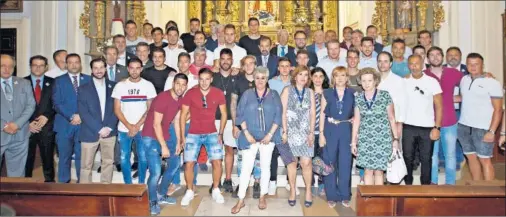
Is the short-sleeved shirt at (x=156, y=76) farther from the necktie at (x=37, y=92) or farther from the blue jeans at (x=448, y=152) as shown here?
the blue jeans at (x=448, y=152)

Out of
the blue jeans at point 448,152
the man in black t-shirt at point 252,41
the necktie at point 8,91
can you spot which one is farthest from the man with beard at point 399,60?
the necktie at point 8,91

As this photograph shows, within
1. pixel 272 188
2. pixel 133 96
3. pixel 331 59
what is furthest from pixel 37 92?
pixel 331 59

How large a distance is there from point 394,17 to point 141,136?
6.58 metres

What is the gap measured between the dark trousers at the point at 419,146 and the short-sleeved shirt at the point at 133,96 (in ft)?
8.63

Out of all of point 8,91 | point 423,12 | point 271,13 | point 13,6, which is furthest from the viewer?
point 271,13

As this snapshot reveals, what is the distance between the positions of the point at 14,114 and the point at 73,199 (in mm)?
1925

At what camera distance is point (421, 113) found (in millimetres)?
4512

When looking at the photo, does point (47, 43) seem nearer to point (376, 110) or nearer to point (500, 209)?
point (376, 110)

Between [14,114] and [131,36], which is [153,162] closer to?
[14,114]

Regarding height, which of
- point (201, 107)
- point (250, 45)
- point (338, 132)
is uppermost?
point (250, 45)

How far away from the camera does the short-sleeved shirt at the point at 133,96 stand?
4.46 metres

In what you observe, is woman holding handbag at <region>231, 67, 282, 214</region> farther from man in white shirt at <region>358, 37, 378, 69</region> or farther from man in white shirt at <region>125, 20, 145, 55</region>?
man in white shirt at <region>125, 20, 145, 55</region>

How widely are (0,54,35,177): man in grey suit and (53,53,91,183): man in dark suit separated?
0.96ft

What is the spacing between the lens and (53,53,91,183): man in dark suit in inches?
189
